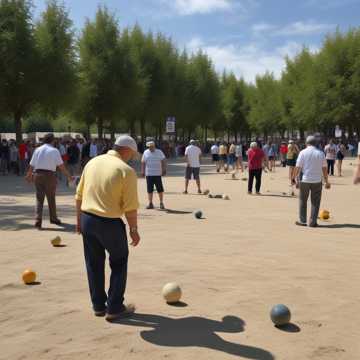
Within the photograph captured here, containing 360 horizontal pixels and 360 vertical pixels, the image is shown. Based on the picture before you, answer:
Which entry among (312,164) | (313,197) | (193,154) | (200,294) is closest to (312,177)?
(312,164)

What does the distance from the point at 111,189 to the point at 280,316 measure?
6.62ft

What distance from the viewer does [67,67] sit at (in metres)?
30.4

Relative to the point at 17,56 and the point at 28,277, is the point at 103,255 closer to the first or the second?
the point at 28,277

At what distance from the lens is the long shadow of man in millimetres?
4508

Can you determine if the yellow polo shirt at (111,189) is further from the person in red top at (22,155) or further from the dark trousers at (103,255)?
the person in red top at (22,155)

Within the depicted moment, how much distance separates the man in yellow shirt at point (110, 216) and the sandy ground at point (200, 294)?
301 mm

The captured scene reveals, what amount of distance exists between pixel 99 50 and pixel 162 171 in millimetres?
25721

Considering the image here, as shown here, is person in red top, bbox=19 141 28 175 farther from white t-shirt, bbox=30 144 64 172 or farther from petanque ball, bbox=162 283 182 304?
petanque ball, bbox=162 283 182 304

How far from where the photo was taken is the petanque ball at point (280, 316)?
5004mm

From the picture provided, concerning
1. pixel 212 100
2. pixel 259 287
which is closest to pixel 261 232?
pixel 259 287

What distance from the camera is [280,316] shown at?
16.4ft

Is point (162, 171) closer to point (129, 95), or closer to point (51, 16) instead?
point (51, 16)

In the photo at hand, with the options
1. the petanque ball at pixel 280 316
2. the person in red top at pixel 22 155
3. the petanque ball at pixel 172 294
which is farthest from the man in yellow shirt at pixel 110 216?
the person in red top at pixel 22 155

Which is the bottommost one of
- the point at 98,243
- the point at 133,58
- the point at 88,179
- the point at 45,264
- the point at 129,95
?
the point at 45,264
